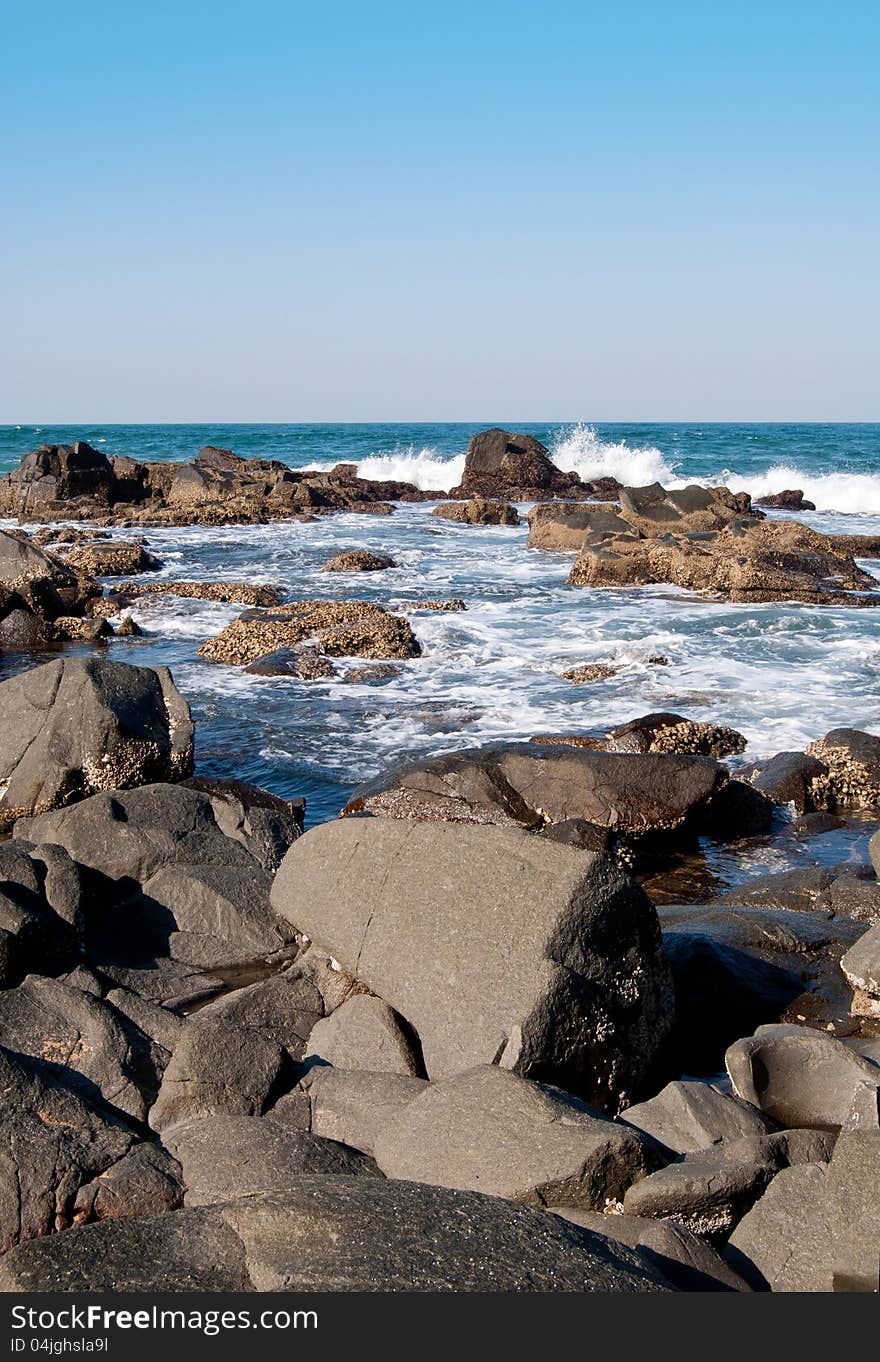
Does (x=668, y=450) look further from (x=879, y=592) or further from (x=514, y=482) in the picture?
(x=879, y=592)

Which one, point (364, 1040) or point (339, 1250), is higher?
point (339, 1250)

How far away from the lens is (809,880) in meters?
7.95

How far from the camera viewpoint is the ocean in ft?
40.4

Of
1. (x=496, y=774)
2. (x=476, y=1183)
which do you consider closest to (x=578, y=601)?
(x=496, y=774)

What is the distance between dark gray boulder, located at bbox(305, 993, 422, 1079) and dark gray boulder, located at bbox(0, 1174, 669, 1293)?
1.53 metres

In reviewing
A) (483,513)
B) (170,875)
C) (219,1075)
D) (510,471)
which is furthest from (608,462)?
(219,1075)

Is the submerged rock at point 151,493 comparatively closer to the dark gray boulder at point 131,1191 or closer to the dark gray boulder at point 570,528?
the dark gray boulder at point 570,528

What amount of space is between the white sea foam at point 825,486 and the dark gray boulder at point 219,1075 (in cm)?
3860

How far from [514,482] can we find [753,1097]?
39.2 meters

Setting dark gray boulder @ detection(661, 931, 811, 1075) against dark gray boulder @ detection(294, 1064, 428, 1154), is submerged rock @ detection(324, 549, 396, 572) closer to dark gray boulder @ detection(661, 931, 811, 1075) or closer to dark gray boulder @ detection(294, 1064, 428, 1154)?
dark gray boulder @ detection(661, 931, 811, 1075)

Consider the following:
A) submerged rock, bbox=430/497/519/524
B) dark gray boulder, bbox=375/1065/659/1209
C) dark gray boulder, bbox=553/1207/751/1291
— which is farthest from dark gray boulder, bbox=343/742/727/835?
submerged rock, bbox=430/497/519/524

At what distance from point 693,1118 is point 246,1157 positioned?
1797 mm

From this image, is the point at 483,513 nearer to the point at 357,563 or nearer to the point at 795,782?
the point at 357,563

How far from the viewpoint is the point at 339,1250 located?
341 centimetres
